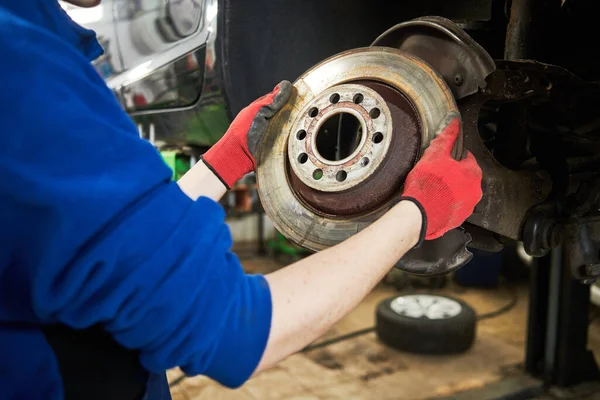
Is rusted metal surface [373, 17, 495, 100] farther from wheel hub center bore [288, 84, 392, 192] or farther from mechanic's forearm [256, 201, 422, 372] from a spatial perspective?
mechanic's forearm [256, 201, 422, 372]

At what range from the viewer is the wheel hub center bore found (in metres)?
0.70

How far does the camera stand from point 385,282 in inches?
129

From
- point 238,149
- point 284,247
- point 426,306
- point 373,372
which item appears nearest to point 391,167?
point 238,149

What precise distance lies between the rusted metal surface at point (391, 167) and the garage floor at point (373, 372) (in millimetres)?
1478

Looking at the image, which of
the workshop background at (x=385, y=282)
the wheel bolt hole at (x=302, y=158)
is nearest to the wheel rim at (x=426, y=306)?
the workshop background at (x=385, y=282)

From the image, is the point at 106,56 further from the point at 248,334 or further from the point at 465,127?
the point at 248,334

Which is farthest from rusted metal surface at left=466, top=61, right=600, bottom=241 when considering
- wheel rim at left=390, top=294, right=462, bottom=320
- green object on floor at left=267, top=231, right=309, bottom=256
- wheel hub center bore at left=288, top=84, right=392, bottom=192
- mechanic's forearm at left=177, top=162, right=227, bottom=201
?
green object on floor at left=267, top=231, right=309, bottom=256

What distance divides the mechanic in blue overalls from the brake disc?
0.15 meters

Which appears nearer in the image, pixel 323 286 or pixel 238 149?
pixel 323 286

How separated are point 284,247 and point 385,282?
2.79 feet

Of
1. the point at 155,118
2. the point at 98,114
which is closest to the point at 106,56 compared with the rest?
the point at 155,118

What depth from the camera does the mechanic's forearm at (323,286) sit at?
0.50 m

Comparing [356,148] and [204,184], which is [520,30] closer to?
[356,148]

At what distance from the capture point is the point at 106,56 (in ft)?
4.27
